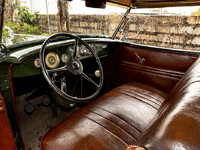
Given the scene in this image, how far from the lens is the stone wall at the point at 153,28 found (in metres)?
2.41

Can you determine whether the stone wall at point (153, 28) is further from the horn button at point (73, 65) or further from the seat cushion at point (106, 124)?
the seat cushion at point (106, 124)

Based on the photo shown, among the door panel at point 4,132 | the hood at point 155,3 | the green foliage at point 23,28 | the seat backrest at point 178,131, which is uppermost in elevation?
the hood at point 155,3

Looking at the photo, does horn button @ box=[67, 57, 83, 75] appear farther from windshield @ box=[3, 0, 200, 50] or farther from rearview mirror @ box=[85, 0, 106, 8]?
rearview mirror @ box=[85, 0, 106, 8]

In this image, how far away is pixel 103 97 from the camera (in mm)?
1509

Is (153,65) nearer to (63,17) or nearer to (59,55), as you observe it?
(59,55)

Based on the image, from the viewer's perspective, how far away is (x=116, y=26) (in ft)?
8.41

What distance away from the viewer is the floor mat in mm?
1786

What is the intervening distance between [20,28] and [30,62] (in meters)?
0.60

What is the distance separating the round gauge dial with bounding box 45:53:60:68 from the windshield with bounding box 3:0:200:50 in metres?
0.32

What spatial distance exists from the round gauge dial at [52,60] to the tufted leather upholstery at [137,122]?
55 cm

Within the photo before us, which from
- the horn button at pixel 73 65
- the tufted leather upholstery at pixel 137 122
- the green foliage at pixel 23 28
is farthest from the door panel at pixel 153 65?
the green foliage at pixel 23 28

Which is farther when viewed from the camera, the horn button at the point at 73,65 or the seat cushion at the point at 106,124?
the horn button at the point at 73,65

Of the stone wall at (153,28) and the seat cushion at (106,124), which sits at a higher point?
the stone wall at (153,28)

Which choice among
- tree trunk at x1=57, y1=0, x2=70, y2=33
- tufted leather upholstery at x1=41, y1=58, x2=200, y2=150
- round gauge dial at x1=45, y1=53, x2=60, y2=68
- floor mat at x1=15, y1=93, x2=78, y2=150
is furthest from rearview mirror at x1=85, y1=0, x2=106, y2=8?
floor mat at x1=15, y1=93, x2=78, y2=150
